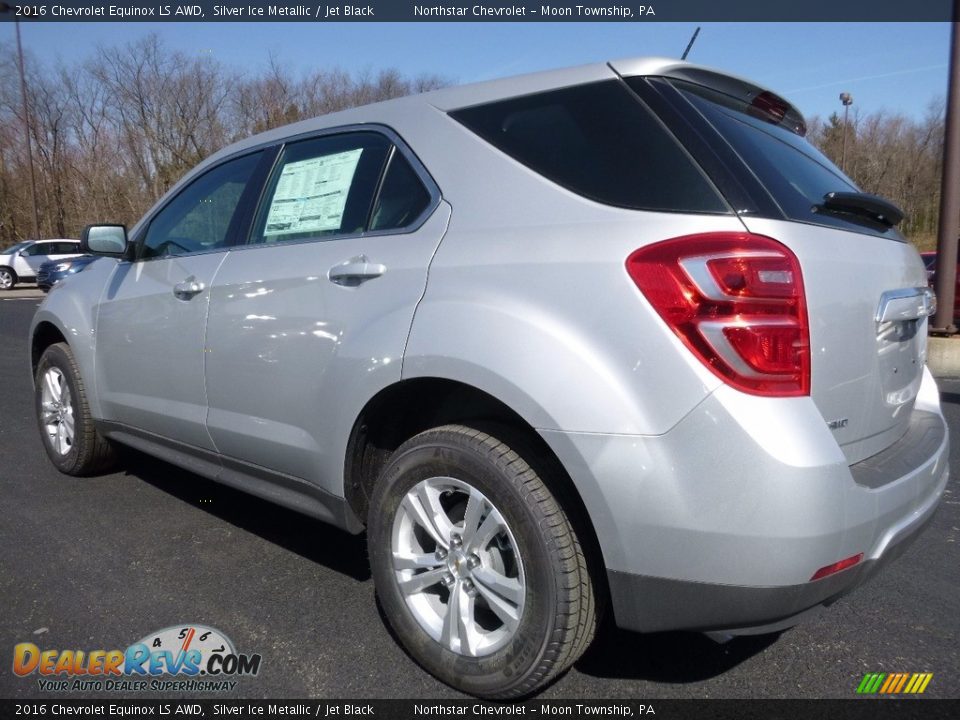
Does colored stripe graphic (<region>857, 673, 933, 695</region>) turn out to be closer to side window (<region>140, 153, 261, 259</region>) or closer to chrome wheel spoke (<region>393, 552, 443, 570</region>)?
chrome wheel spoke (<region>393, 552, 443, 570</region>)

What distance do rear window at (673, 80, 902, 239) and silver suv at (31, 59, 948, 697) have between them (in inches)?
0.6

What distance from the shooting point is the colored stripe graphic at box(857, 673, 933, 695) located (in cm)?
236

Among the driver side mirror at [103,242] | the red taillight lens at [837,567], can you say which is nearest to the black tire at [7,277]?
the driver side mirror at [103,242]

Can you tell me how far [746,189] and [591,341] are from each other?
57 cm

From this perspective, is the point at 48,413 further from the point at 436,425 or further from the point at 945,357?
the point at 945,357

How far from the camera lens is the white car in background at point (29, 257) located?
25.5 metres

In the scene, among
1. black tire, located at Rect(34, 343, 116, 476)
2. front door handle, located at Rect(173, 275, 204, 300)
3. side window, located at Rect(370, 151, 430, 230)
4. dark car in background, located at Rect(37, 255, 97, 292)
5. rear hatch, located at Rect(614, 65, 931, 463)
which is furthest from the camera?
dark car in background, located at Rect(37, 255, 97, 292)

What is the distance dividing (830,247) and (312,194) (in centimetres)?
186

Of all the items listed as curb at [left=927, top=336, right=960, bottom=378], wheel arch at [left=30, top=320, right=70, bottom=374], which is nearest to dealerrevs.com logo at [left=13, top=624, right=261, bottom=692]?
wheel arch at [left=30, top=320, right=70, bottom=374]

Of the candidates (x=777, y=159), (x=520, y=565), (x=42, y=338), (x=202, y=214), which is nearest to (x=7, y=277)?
(x=42, y=338)
